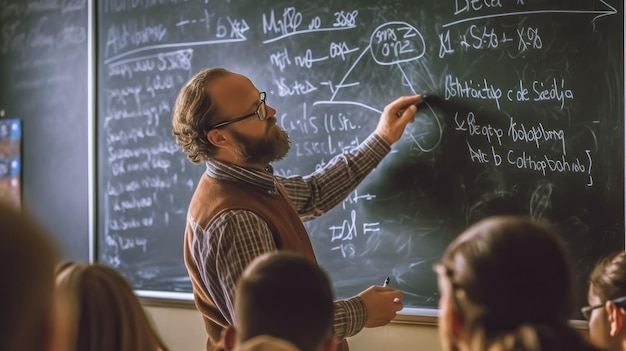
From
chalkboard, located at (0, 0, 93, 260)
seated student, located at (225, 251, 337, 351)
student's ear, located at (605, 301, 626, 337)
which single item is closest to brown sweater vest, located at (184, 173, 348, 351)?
seated student, located at (225, 251, 337, 351)

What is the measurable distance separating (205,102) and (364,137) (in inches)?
26.1

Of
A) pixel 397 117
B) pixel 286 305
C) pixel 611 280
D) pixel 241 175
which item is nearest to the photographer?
pixel 286 305

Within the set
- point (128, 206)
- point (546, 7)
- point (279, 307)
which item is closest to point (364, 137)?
point (546, 7)

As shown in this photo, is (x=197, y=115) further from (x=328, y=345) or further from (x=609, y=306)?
(x=609, y=306)

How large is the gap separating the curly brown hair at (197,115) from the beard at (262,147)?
0.29ft

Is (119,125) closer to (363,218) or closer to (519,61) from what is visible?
(363,218)

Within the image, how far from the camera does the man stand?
2.41 m

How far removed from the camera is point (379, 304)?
98.0 inches

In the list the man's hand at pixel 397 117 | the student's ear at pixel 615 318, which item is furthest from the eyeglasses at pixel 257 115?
the student's ear at pixel 615 318

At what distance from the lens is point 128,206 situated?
363 centimetres

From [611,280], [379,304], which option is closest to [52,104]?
[379,304]

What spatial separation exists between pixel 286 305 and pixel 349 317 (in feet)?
2.62

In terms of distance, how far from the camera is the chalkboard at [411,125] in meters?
2.62

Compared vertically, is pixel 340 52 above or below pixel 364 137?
above
